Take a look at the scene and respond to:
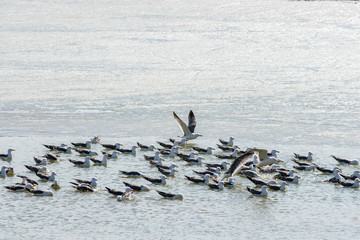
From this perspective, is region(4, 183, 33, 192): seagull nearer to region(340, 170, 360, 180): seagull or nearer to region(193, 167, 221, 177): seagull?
region(193, 167, 221, 177): seagull

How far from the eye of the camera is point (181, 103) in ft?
86.5

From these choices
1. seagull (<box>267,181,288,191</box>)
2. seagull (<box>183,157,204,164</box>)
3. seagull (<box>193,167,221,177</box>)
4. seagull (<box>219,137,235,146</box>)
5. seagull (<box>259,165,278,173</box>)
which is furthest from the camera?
seagull (<box>219,137,235,146</box>)

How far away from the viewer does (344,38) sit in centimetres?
4169

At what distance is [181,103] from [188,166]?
759cm

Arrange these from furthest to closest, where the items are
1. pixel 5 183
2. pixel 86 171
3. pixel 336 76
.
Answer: pixel 336 76 → pixel 86 171 → pixel 5 183

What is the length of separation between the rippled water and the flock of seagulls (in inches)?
9.6

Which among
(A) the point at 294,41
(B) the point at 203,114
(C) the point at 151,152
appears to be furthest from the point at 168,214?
(A) the point at 294,41

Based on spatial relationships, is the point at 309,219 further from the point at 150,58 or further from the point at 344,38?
the point at 344,38

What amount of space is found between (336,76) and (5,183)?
743 inches

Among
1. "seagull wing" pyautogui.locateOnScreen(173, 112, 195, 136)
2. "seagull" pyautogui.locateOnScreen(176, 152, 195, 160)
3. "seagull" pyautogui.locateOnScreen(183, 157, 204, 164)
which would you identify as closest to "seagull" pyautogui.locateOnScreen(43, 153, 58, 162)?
"seagull" pyautogui.locateOnScreen(176, 152, 195, 160)

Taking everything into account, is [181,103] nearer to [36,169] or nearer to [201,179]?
[201,179]

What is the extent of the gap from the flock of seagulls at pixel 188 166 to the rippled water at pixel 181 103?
0.24 metres

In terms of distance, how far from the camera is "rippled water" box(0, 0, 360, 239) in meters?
13.8

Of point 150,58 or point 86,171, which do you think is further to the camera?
point 150,58
